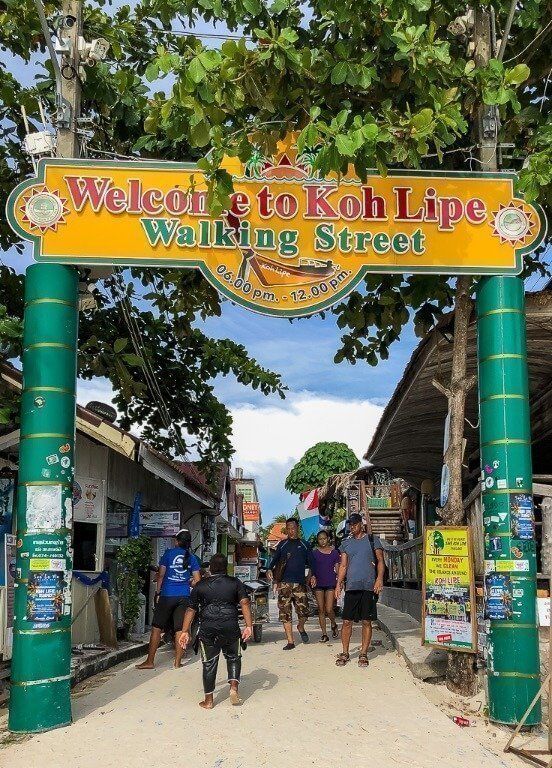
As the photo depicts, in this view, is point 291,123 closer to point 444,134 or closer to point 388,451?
point 444,134

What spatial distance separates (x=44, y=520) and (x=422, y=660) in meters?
4.47

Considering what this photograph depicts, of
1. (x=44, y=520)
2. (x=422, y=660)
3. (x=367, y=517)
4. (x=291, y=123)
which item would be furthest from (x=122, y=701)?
(x=367, y=517)

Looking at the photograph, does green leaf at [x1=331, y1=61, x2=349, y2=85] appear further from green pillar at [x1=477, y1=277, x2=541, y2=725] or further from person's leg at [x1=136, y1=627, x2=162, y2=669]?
person's leg at [x1=136, y1=627, x2=162, y2=669]

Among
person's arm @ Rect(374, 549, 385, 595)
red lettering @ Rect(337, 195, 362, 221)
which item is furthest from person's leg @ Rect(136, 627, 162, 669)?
red lettering @ Rect(337, 195, 362, 221)

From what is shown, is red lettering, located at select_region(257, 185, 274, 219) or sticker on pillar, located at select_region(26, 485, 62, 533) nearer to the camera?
sticker on pillar, located at select_region(26, 485, 62, 533)

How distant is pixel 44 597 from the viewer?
25.4 feet

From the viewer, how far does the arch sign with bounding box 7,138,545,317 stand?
8.44 meters

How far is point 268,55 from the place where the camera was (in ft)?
23.9

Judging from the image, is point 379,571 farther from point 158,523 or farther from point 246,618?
point 158,523

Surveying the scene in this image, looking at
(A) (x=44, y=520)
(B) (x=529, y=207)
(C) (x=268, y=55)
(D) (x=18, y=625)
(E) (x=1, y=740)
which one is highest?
(C) (x=268, y=55)

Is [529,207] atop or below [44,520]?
atop

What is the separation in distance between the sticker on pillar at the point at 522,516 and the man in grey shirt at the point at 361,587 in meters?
2.62

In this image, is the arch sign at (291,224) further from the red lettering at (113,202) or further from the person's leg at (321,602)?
the person's leg at (321,602)

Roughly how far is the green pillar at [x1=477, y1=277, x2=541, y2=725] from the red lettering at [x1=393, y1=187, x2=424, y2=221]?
960 mm
